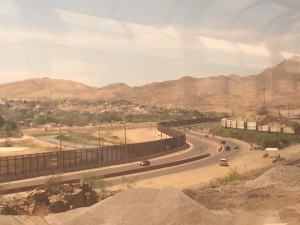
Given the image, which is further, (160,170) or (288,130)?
(288,130)

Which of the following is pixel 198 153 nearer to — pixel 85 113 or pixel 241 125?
pixel 241 125

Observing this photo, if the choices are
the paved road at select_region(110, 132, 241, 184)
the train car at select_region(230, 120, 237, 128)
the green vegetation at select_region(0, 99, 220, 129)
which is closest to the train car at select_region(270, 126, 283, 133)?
A: the paved road at select_region(110, 132, 241, 184)

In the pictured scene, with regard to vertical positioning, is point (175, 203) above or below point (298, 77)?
below

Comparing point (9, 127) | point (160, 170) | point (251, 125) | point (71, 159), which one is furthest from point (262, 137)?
point (9, 127)

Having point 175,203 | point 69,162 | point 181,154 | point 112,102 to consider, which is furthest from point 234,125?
point 112,102

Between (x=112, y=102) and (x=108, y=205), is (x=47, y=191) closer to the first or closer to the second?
(x=108, y=205)
